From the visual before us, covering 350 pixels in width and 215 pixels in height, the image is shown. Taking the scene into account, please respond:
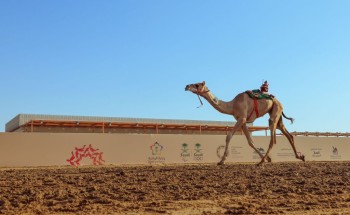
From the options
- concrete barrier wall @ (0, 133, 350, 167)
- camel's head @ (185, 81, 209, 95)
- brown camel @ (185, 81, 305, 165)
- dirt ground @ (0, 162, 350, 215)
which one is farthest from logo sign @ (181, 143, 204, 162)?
dirt ground @ (0, 162, 350, 215)

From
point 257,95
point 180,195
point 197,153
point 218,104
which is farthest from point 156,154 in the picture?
point 180,195

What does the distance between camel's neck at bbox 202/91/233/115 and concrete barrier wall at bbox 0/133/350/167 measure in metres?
12.2

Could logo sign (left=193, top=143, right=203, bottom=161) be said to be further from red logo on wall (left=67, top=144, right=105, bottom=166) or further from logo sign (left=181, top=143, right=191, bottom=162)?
red logo on wall (left=67, top=144, right=105, bottom=166)

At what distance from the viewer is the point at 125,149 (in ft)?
88.8

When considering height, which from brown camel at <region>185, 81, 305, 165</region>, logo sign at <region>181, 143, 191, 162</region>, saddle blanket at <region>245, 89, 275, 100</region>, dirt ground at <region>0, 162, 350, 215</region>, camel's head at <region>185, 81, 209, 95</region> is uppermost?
camel's head at <region>185, 81, 209, 95</region>

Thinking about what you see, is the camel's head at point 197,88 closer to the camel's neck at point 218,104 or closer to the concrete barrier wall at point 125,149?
the camel's neck at point 218,104

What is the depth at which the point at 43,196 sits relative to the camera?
6.74 m

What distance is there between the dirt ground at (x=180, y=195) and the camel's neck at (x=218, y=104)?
232 inches

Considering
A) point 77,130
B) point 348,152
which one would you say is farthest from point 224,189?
point 348,152

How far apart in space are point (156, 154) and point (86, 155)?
190 inches

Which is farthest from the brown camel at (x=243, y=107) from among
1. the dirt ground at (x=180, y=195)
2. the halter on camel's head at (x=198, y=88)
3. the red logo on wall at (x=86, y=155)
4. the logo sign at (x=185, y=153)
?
the logo sign at (x=185, y=153)

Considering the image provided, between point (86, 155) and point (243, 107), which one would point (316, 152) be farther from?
point (243, 107)

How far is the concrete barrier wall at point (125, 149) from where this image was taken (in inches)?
949

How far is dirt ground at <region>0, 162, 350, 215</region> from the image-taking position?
5.77 m
